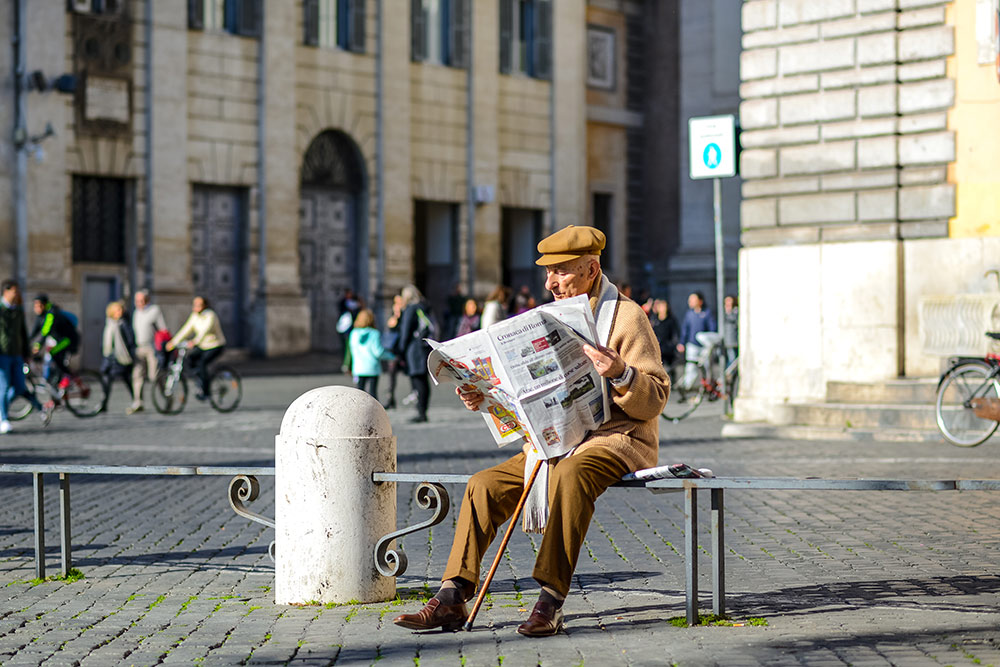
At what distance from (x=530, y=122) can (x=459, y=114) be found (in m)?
2.31

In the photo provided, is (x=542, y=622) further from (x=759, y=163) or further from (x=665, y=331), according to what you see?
(x=665, y=331)

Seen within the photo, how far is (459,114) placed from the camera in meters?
36.5

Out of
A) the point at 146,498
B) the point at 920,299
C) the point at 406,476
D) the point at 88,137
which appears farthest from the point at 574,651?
the point at 88,137

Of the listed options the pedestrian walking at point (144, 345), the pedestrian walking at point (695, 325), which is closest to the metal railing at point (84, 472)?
the pedestrian walking at point (144, 345)

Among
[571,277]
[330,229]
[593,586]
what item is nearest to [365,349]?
[593,586]

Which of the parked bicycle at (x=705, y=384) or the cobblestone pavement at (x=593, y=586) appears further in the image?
the parked bicycle at (x=705, y=384)

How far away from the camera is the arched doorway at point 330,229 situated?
3422 centimetres

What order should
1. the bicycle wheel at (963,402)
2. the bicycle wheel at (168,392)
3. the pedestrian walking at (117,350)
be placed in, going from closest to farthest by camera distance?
1. the bicycle wheel at (963,402)
2. the bicycle wheel at (168,392)
3. the pedestrian walking at (117,350)

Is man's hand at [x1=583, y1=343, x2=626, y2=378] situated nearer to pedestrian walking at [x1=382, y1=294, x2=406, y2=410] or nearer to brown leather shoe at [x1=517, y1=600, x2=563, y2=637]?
brown leather shoe at [x1=517, y1=600, x2=563, y2=637]

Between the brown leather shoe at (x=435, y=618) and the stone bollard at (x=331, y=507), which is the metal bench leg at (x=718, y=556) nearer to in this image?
the brown leather shoe at (x=435, y=618)

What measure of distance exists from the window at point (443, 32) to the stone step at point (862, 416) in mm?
21111

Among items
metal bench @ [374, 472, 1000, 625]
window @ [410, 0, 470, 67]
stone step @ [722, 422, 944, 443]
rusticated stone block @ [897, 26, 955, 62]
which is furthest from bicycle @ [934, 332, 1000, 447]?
window @ [410, 0, 470, 67]

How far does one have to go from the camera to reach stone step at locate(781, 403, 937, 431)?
50.7 ft

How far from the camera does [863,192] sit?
16516mm
